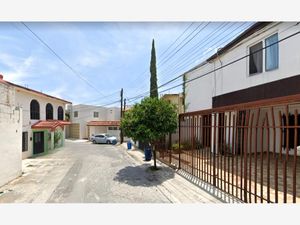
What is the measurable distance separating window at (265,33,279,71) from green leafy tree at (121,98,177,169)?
450cm

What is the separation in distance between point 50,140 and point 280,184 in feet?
62.3

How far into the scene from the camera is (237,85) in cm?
1102

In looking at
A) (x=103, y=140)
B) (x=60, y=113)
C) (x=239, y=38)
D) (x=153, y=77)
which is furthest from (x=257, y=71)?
(x=103, y=140)

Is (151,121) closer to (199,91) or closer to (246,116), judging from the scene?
(246,116)

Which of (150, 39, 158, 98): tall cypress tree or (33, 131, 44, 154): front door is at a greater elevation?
(150, 39, 158, 98): tall cypress tree

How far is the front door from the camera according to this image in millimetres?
17355

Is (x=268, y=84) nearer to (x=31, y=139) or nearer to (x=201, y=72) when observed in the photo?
(x=201, y=72)

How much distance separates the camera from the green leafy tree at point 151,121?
9516 millimetres

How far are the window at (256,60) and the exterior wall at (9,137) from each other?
11.0 m

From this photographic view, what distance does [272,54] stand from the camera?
8.83m

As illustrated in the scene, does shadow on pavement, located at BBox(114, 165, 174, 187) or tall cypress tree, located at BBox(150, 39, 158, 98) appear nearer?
shadow on pavement, located at BBox(114, 165, 174, 187)

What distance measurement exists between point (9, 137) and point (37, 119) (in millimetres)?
9364

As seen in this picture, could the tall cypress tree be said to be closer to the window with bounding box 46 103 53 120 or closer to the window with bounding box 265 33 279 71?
the window with bounding box 46 103 53 120

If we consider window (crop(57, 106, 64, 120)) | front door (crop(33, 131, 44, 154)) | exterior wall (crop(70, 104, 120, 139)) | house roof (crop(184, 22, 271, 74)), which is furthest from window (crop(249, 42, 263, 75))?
exterior wall (crop(70, 104, 120, 139))
